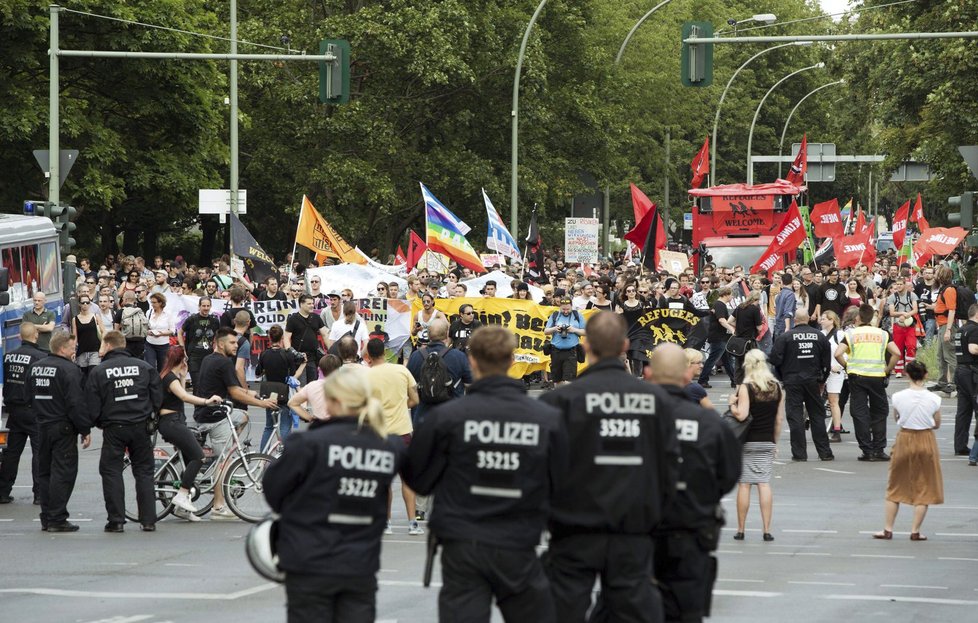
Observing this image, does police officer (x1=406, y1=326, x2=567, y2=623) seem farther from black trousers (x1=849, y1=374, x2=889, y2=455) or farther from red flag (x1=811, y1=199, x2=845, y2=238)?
red flag (x1=811, y1=199, x2=845, y2=238)

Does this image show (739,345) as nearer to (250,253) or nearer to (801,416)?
(801,416)

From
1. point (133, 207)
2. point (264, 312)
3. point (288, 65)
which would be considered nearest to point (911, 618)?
point (264, 312)

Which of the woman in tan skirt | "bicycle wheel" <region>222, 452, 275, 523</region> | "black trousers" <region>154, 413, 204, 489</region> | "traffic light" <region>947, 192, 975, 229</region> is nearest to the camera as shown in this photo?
the woman in tan skirt

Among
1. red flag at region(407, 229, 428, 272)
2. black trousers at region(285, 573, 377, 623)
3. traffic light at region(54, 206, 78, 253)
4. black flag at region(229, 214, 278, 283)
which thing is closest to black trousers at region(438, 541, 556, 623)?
black trousers at region(285, 573, 377, 623)

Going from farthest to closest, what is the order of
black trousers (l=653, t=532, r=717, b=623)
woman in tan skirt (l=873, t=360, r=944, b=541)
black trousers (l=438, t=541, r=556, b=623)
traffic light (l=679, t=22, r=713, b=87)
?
traffic light (l=679, t=22, r=713, b=87), woman in tan skirt (l=873, t=360, r=944, b=541), black trousers (l=653, t=532, r=717, b=623), black trousers (l=438, t=541, r=556, b=623)

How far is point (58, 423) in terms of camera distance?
1342cm

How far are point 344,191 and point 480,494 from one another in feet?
118

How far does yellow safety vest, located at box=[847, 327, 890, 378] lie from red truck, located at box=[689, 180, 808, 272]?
81.8 ft

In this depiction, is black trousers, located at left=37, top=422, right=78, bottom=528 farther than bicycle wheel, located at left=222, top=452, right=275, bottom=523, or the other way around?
bicycle wheel, located at left=222, top=452, right=275, bottom=523

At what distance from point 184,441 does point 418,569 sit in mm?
3379

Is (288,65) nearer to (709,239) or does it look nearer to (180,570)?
(709,239)

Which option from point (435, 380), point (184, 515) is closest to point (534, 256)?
point (435, 380)

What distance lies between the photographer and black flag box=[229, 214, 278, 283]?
89.4ft

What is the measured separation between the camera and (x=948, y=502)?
14.6m
